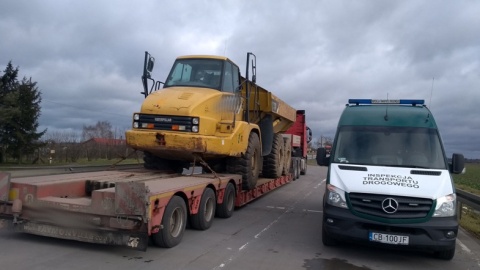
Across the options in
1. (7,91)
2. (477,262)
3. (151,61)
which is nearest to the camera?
(477,262)

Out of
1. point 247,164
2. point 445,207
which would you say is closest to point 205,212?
point 247,164

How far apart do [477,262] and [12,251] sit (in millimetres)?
7348

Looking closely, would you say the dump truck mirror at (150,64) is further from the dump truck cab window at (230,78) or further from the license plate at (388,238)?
the license plate at (388,238)

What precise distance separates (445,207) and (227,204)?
4.79 metres

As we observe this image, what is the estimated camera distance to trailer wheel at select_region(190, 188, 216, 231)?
320 inches

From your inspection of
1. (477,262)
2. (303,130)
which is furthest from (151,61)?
(303,130)

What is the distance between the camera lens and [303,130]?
23953mm

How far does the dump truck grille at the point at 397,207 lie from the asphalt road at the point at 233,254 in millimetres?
875

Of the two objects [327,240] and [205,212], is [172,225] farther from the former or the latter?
[327,240]

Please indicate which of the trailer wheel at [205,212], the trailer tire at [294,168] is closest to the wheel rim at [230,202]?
the trailer wheel at [205,212]

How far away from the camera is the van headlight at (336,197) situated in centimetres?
672

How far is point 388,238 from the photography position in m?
6.36

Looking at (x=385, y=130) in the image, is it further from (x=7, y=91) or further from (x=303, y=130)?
(x=7, y=91)

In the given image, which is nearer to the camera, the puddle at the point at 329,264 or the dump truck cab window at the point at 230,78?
the puddle at the point at 329,264
